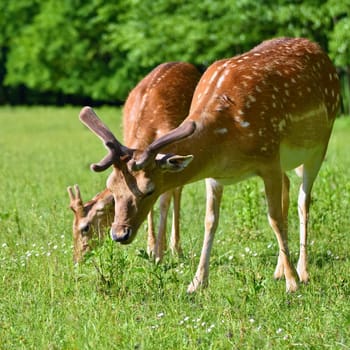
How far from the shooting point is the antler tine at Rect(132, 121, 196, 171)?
671cm

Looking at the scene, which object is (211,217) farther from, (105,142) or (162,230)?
(105,142)

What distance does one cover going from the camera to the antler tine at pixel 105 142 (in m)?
6.59

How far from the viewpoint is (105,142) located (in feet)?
22.1

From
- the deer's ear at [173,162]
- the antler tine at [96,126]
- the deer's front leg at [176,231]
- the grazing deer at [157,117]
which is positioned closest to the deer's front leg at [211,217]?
the grazing deer at [157,117]

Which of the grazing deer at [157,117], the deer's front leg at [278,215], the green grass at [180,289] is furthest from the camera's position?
the grazing deer at [157,117]

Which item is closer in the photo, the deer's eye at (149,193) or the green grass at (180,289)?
the green grass at (180,289)

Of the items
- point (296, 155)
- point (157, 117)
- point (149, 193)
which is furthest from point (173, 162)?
point (157, 117)

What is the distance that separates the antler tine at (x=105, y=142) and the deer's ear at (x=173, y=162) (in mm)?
258

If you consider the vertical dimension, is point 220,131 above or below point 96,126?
below

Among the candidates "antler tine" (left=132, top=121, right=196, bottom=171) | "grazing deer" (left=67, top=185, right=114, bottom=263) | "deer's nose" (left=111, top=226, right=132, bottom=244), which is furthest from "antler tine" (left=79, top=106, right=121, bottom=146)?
"grazing deer" (left=67, top=185, right=114, bottom=263)

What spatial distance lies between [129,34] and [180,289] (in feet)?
74.4

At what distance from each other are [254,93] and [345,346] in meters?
2.64

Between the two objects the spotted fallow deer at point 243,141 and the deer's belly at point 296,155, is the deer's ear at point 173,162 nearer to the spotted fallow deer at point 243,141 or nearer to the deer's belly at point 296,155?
the spotted fallow deer at point 243,141

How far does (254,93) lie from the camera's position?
7.55 m
